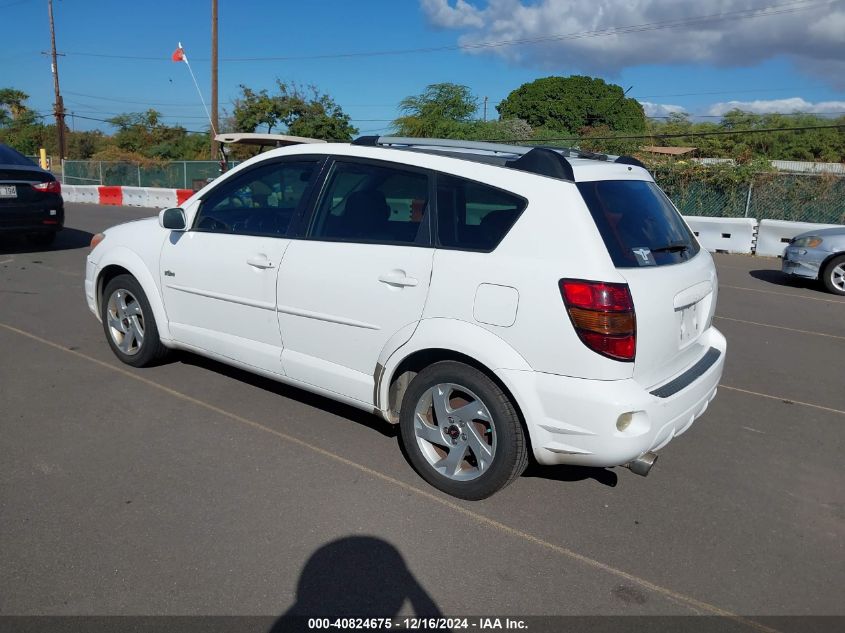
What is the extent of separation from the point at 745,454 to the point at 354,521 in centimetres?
257

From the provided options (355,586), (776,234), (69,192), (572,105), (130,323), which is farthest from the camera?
Result: (572,105)

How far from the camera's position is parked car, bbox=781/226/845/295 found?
10461 millimetres

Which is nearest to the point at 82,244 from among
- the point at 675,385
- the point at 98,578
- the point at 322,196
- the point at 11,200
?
the point at 11,200

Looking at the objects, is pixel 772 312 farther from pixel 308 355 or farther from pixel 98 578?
pixel 98 578

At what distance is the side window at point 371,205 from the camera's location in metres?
3.82

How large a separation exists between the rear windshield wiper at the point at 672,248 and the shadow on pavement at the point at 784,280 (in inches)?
336

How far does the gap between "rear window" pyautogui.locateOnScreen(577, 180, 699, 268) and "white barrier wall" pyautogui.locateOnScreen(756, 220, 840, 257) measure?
12100 mm

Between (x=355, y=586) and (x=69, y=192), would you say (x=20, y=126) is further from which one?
(x=355, y=586)

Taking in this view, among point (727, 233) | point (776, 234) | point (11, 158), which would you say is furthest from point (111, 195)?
point (776, 234)

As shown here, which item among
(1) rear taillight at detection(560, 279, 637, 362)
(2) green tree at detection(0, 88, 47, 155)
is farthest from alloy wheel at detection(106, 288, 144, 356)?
(2) green tree at detection(0, 88, 47, 155)

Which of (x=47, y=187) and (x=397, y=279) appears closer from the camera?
(x=397, y=279)

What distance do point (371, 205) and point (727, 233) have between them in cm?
1351

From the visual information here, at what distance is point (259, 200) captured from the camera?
4770mm

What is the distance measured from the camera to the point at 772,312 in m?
9.02
